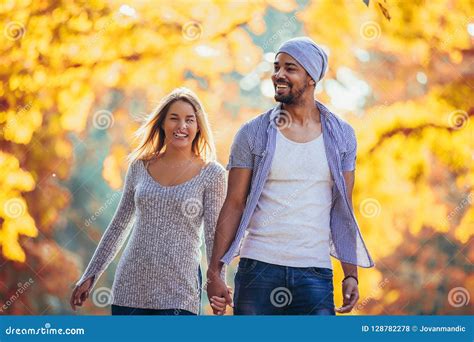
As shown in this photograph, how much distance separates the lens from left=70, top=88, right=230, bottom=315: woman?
326cm

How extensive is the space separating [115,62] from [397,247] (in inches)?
70.2

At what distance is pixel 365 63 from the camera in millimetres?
4672

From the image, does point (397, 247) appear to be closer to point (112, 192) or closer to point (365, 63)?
point (365, 63)

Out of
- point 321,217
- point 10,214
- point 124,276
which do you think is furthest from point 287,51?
point 10,214

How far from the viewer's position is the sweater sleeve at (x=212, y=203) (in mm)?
3320

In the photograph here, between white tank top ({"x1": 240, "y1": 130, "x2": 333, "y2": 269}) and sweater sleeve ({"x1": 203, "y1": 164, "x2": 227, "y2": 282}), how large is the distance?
9.2 inches

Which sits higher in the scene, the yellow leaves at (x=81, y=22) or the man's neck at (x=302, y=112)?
the yellow leaves at (x=81, y=22)
